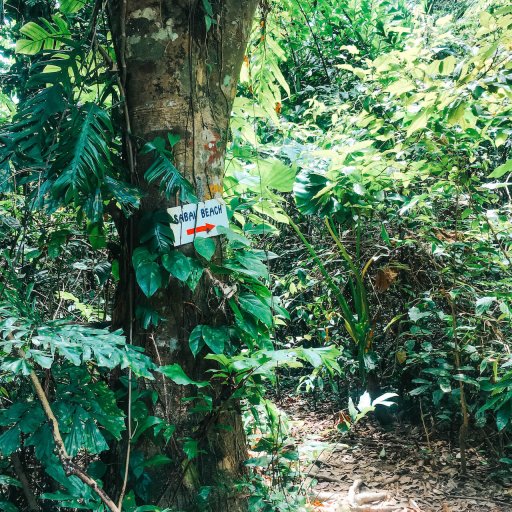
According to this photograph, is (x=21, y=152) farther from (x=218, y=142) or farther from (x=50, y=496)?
(x=50, y=496)

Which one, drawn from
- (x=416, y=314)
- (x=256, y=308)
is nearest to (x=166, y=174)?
(x=256, y=308)

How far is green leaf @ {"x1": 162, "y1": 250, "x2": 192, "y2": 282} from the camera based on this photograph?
1674mm

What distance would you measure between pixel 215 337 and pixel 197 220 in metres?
0.41

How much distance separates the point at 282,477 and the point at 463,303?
65.9 inches

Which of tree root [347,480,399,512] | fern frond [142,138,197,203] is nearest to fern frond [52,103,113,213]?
fern frond [142,138,197,203]

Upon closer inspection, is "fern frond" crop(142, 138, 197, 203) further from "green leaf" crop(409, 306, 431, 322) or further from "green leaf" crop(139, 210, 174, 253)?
"green leaf" crop(409, 306, 431, 322)

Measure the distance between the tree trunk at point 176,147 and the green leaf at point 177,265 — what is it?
0.09 meters

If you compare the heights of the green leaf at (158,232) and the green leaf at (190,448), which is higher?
the green leaf at (158,232)

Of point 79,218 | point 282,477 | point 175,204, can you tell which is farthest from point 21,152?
point 282,477

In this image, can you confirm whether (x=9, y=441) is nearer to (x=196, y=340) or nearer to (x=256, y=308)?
(x=196, y=340)

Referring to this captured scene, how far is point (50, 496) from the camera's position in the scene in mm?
1359

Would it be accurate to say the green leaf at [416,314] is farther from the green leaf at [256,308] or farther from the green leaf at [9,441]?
the green leaf at [9,441]

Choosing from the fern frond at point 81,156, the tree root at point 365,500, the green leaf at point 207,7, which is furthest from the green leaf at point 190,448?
the green leaf at point 207,7

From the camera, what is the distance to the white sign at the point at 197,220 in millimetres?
1766
